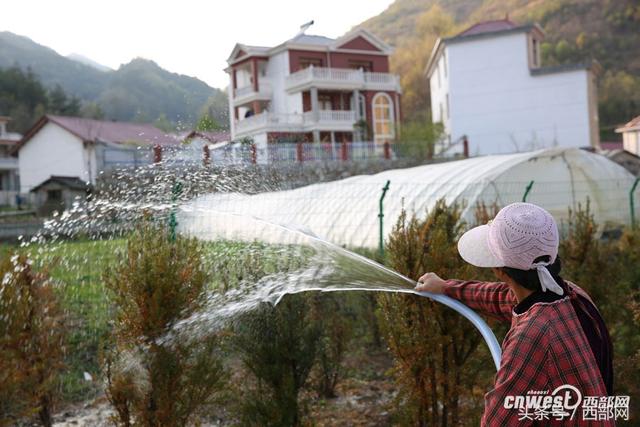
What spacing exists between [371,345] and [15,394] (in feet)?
16.7

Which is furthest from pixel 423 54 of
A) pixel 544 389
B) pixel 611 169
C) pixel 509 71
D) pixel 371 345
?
pixel 544 389

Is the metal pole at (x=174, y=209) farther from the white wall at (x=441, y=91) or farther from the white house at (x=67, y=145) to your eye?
the white house at (x=67, y=145)

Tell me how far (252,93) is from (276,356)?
37182mm

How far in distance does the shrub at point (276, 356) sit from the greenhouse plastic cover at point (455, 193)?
4.27 m

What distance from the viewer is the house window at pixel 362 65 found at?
44328 millimetres

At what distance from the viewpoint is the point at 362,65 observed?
4481cm

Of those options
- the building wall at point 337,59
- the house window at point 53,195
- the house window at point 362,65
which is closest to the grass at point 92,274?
the house window at point 53,195

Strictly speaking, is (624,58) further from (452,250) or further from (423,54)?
(452,250)

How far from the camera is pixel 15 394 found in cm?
420

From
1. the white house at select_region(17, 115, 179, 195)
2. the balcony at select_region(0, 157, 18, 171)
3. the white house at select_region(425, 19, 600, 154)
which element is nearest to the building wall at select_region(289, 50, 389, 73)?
the white house at select_region(425, 19, 600, 154)

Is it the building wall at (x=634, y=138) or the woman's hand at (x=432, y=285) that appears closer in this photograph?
the woman's hand at (x=432, y=285)

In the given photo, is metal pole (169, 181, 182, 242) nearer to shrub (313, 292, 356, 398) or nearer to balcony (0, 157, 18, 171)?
shrub (313, 292, 356, 398)

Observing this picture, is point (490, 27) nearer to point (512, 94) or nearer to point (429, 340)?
point (512, 94)

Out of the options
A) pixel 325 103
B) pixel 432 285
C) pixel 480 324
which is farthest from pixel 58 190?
pixel 480 324
